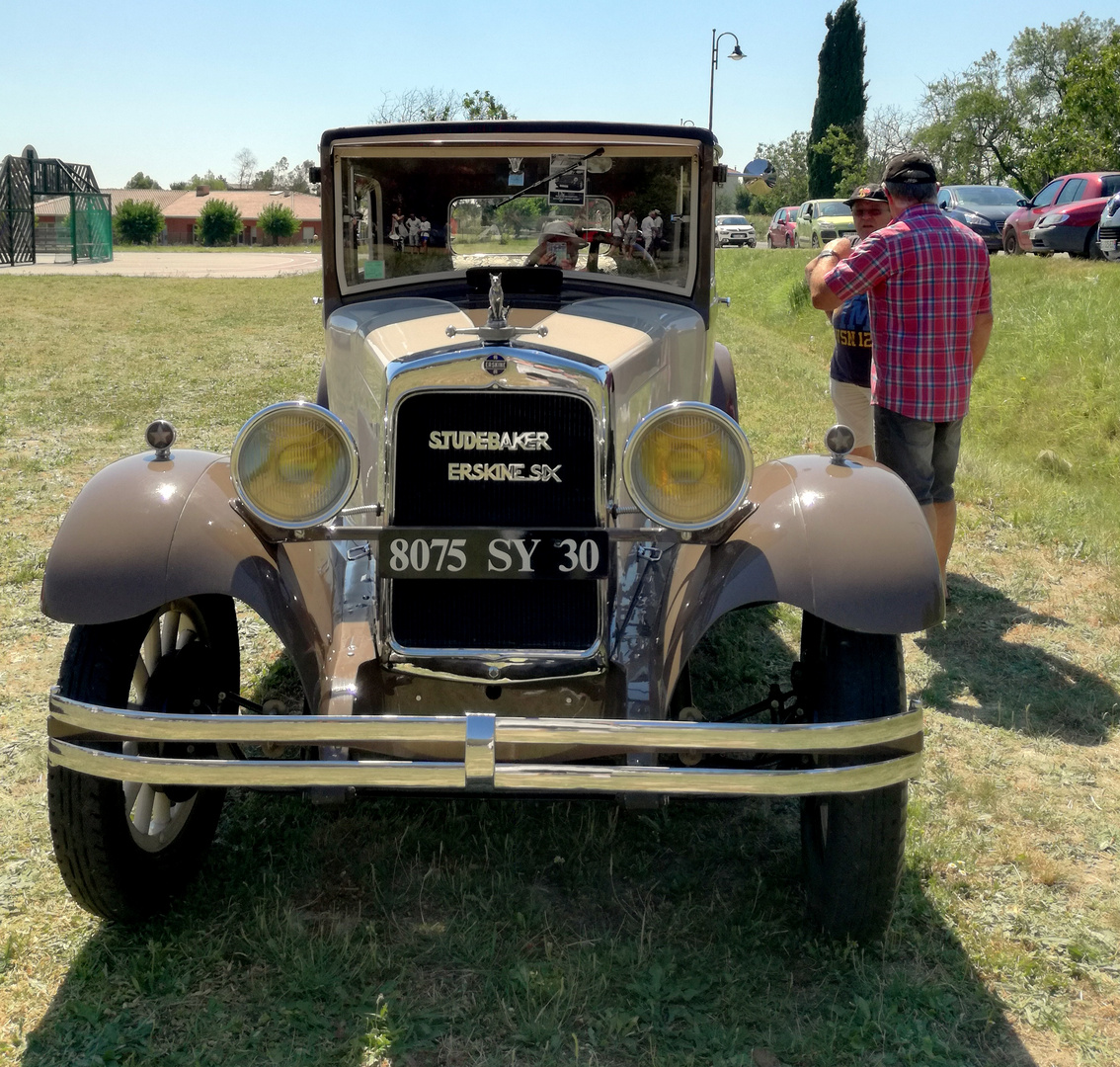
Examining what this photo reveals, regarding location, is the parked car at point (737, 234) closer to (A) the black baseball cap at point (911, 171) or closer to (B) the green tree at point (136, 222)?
(A) the black baseball cap at point (911, 171)

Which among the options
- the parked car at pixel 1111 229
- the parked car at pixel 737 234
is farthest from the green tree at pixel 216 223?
the parked car at pixel 1111 229

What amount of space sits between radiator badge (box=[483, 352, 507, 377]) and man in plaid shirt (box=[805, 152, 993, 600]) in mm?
1972

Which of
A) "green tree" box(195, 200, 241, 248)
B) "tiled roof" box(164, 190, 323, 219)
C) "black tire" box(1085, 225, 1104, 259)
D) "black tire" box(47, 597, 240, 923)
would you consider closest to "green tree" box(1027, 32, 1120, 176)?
"black tire" box(1085, 225, 1104, 259)

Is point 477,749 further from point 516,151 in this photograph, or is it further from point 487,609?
point 516,151

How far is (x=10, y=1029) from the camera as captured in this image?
7.97 feet

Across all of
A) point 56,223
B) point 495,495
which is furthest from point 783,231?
point 495,495

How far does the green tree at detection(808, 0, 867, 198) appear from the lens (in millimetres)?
47156

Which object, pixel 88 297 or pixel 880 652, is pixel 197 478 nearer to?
pixel 880 652

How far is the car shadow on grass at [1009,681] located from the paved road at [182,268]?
87.1 ft

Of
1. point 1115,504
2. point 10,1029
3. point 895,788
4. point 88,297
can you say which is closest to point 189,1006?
point 10,1029

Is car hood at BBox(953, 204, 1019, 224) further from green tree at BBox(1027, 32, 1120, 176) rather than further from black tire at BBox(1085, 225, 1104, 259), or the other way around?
green tree at BBox(1027, 32, 1120, 176)

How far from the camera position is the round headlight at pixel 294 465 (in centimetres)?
258

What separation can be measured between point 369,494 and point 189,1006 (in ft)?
4.59

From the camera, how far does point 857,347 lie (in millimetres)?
5125
